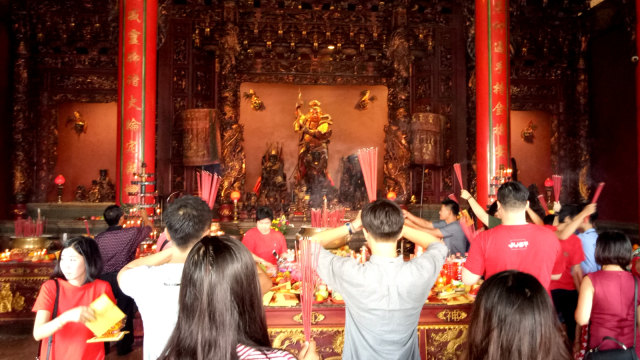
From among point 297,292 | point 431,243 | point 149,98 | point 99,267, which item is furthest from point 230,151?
point 431,243

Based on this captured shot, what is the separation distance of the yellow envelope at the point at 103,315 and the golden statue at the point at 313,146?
688 centimetres

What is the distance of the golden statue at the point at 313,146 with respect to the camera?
8.53 metres

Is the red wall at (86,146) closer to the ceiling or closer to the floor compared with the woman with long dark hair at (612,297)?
closer to the ceiling

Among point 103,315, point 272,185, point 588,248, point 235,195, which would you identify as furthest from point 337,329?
point 272,185

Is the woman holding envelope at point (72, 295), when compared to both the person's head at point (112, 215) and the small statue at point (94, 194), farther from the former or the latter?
the small statue at point (94, 194)

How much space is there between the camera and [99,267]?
6.25 feet

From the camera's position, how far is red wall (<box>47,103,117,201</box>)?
9.24m

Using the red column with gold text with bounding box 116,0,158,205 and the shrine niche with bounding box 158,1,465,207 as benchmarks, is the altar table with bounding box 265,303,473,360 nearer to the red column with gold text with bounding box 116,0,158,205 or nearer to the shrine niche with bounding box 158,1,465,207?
the red column with gold text with bounding box 116,0,158,205

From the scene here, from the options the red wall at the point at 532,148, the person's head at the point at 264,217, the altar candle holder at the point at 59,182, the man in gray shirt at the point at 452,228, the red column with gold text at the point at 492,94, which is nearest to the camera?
the person's head at the point at 264,217

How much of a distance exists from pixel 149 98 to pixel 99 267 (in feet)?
12.0

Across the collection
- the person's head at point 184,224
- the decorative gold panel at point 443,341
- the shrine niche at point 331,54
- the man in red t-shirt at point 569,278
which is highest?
the shrine niche at point 331,54

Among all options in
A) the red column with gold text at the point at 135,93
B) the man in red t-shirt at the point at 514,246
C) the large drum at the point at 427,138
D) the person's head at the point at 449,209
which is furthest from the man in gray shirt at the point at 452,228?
the large drum at the point at 427,138

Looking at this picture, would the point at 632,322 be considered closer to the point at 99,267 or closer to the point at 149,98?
the point at 99,267

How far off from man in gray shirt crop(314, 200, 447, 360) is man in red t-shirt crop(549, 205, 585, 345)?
1.72m
